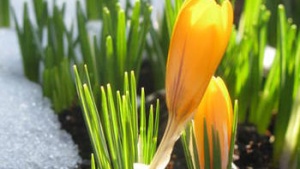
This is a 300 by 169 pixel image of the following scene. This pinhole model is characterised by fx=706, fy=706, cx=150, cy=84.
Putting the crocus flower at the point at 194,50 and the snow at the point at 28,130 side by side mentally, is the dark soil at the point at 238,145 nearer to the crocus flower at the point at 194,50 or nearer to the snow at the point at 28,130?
the snow at the point at 28,130

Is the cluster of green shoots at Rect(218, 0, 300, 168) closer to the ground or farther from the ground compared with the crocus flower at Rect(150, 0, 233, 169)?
closer to the ground

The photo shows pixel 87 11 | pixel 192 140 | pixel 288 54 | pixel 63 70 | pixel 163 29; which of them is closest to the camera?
pixel 192 140

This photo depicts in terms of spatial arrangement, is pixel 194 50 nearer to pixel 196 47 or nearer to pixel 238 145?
pixel 196 47

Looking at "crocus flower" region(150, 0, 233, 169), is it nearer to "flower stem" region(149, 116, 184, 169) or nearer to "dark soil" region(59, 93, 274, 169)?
"flower stem" region(149, 116, 184, 169)

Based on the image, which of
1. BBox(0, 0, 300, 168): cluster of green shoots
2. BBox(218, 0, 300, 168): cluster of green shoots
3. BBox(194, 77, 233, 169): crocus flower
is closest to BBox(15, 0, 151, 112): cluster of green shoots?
BBox(0, 0, 300, 168): cluster of green shoots

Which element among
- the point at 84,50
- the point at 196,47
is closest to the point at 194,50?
the point at 196,47

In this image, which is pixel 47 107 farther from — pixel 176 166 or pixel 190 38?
pixel 190 38

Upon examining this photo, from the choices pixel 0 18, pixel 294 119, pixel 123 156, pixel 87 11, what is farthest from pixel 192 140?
pixel 0 18
